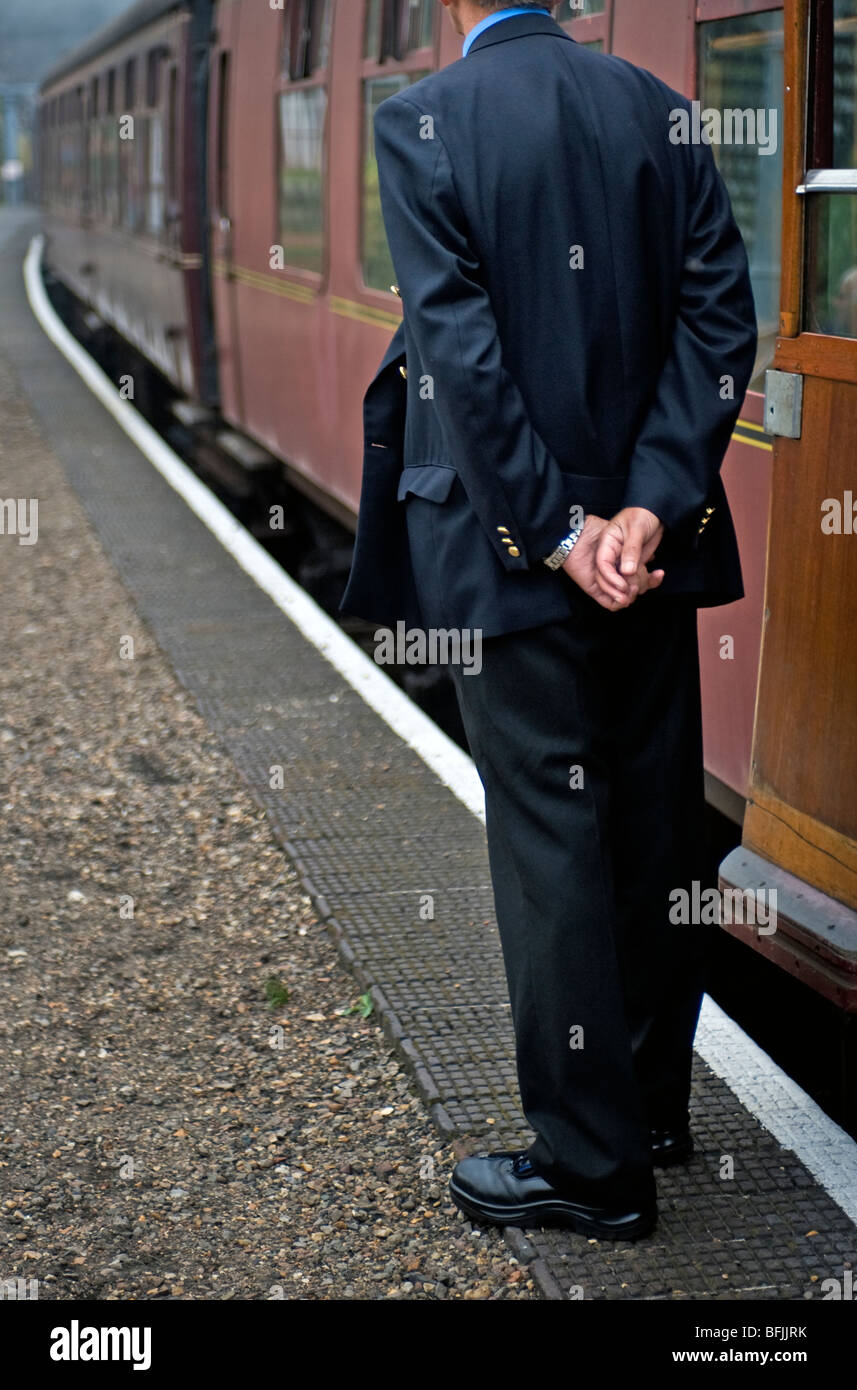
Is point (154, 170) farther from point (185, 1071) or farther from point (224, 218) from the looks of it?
point (185, 1071)

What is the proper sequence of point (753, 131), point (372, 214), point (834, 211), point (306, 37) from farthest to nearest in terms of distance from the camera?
point (306, 37)
point (372, 214)
point (753, 131)
point (834, 211)

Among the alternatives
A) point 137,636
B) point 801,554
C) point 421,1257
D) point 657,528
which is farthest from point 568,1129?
point 137,636

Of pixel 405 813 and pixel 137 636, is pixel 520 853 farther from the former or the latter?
pixel 137 636

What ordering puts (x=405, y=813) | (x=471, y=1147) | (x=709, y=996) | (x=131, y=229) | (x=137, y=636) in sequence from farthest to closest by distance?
1. (x=131, y=229)
2. (x=137, y=636)
3. (x=405, y=813)
4. (x=709, y=996)
5. (x=471, y=1147)

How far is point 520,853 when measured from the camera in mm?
2504

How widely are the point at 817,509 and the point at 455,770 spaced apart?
212 centimetres

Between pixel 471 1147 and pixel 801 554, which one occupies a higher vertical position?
pixel 801 554

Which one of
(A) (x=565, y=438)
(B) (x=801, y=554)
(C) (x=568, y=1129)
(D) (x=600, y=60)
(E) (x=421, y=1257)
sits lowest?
(E) (x=421, y=1257)

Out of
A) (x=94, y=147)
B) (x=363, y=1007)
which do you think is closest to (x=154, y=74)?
(x=94, y=147)

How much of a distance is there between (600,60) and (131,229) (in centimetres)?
1348

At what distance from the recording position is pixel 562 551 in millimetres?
2387

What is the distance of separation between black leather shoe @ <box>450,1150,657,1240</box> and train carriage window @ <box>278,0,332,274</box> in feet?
19.3

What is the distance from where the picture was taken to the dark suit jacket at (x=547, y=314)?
2.32 metres

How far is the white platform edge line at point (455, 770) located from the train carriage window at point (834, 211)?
1.39 m
